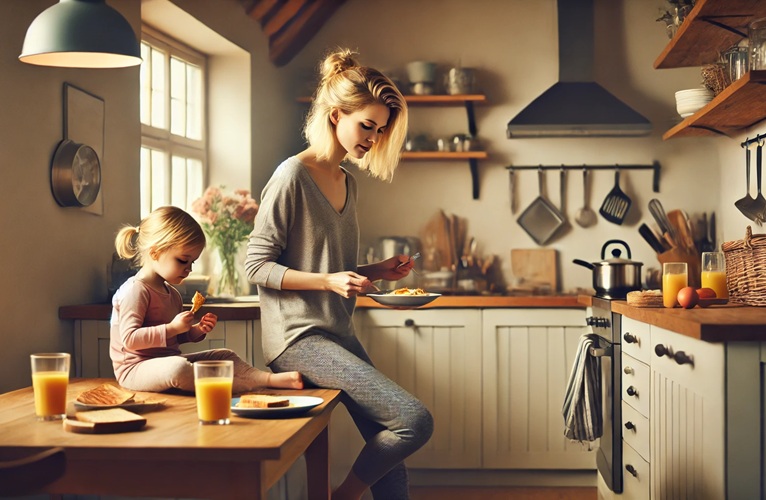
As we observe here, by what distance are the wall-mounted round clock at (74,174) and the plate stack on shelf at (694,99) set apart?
2346mm

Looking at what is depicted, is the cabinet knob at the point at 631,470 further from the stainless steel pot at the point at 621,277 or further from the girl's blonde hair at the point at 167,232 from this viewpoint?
the girl's blonde hair at the point at 167,232

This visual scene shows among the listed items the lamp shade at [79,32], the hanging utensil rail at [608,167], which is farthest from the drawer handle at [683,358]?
the hanging utensil rail at [608,167]

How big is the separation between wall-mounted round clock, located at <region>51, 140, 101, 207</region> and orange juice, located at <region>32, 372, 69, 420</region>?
1313 mm

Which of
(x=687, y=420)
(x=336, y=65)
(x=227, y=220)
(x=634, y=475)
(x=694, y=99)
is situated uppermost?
(x=694, y=99)

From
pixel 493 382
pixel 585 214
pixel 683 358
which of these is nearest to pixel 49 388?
pixel 683 358

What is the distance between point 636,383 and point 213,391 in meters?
1.71

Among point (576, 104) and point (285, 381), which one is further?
point (576, 104)

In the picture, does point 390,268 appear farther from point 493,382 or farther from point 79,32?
point 493,382

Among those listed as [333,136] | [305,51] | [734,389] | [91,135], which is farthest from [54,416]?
[305,51]

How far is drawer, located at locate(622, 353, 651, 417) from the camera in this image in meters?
2.66

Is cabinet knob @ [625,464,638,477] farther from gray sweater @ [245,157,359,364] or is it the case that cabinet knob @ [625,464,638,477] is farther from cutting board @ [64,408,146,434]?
cutting board @ [64,408,146,434]

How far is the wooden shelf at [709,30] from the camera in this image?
2967 mm

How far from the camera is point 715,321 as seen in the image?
1.96 metres

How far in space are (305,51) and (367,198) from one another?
3.08ft
